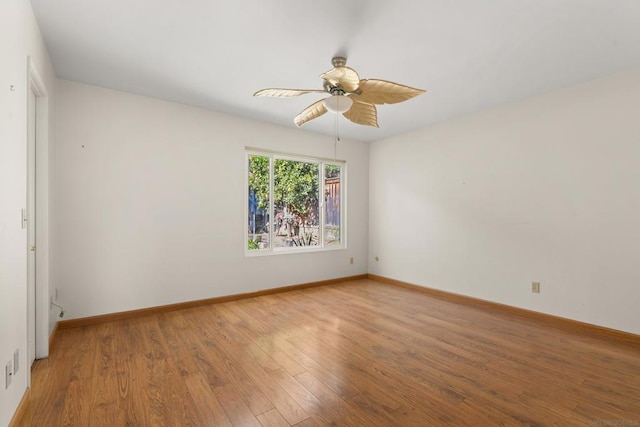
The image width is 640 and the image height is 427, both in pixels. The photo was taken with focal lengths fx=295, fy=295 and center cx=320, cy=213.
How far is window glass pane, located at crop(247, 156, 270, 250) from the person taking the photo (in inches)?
169

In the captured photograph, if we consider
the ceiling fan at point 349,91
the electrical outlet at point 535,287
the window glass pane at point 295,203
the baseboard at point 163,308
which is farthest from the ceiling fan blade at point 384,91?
the baseboard at point 163,308

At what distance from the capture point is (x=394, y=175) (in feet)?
16.6

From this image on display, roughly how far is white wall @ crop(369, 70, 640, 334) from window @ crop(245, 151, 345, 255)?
1.20 meters

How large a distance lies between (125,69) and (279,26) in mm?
1655

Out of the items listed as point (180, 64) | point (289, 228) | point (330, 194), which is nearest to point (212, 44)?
point (180, 64)

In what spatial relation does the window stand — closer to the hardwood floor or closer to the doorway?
the hardwood floor

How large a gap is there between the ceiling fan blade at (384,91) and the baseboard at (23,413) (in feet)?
9.60

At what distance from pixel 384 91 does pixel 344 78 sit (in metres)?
0.38

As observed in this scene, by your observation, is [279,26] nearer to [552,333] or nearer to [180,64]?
[180,64]

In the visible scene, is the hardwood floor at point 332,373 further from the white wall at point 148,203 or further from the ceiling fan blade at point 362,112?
the ceiling fan blade at point 362,112

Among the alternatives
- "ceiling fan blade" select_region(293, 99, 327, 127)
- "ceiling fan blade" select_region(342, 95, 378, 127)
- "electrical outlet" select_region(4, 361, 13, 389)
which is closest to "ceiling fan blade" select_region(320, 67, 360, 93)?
"ceiling fan blade" select_region(342, 95, 378, 127)

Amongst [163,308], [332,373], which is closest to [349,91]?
[332,373]

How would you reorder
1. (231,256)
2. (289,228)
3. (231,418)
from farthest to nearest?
(289,228) < (231,256) < (231,418)

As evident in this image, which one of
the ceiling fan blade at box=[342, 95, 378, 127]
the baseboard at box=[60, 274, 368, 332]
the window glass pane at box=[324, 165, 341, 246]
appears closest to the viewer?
the ceiling fan blade at box=[342, 95, 378, 127]
